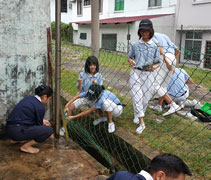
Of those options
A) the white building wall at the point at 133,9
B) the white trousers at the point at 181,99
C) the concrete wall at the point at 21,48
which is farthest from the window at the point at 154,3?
the concrete wall at the point at 21,48

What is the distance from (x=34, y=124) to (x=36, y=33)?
1.14 m

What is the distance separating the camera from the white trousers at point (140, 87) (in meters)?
3.53

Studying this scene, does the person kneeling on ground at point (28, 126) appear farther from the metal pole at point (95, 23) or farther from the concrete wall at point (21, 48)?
the metal pole at point (95, 23)

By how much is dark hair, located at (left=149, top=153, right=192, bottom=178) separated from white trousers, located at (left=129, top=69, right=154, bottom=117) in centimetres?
185

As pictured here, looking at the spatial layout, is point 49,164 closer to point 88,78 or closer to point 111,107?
point 111,107

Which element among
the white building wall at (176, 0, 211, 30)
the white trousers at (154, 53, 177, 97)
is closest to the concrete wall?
the white trousers at (154, 53, 177, 97)

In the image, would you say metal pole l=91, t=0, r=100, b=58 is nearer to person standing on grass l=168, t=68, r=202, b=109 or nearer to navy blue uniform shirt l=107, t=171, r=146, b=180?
person standing on grass l=168, t=68, r=202, b=109

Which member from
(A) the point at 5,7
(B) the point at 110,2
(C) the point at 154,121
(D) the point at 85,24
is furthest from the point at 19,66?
(D) the point at 85,24

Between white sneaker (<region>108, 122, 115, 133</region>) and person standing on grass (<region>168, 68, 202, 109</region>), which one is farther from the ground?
person standing on grass (<region>168, 68, 202, 109</region>)

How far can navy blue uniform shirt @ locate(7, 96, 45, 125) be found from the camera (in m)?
2.84

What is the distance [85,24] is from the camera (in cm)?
1967

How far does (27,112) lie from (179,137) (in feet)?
6.37

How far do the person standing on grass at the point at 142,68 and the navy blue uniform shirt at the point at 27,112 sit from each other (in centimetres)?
137

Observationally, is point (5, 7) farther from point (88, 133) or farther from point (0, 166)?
point (88, 133)
